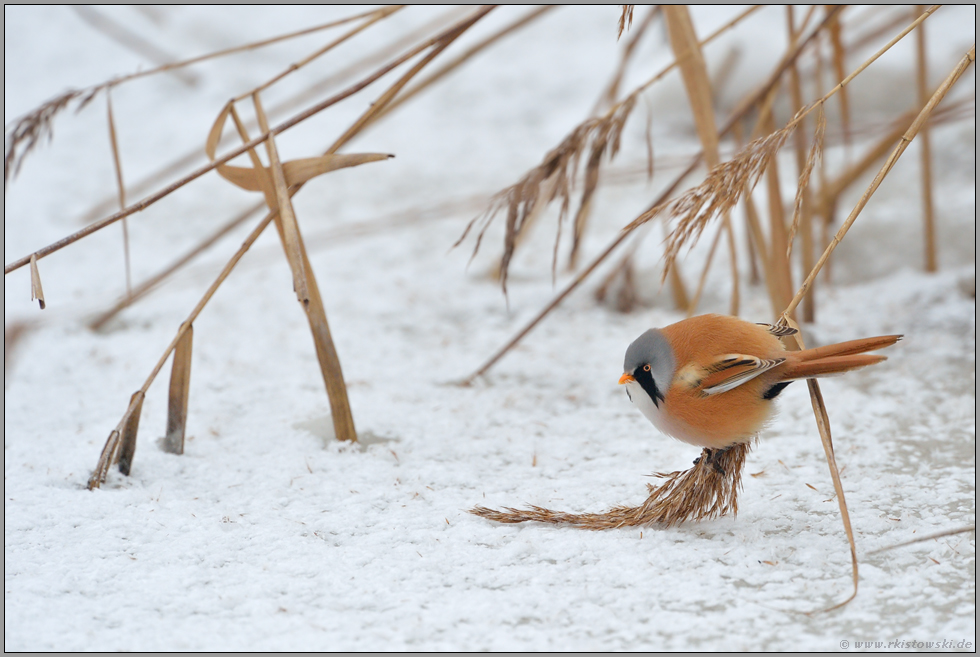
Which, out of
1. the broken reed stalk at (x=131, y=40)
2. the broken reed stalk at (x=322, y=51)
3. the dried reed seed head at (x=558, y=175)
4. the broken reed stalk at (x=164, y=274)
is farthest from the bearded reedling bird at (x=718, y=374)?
the broken reed stalk at (x=131, y=40)

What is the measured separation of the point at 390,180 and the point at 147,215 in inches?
38.3

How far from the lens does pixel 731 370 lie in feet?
4.03

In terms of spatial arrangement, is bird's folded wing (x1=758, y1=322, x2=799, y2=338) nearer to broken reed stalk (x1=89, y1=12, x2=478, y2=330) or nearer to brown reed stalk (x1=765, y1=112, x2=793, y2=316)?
brown reed stalk (x1=765, y1=112, x2=793, y2=316)

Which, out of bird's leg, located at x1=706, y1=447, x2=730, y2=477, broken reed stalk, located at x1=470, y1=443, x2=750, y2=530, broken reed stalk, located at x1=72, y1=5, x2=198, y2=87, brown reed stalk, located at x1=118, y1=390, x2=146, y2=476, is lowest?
broken reed stalk, located at x1=470, y1=443, x2=750, y2=530

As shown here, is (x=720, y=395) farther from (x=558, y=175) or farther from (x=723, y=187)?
(x=558, y=175)

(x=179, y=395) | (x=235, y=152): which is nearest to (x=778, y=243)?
(x=235, y=152)

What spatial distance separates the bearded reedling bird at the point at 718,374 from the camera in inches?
47.6

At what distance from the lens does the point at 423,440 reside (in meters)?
1.75

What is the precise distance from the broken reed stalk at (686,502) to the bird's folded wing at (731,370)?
14 centimetres

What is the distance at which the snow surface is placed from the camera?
3.57 ft

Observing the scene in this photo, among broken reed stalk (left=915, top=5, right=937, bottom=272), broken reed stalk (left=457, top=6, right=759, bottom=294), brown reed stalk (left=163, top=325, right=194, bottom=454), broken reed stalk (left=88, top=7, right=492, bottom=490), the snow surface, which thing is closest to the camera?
the snow surface

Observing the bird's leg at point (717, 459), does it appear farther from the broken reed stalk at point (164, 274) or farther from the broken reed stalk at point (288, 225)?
the broken reed stalk at point (164, 274)

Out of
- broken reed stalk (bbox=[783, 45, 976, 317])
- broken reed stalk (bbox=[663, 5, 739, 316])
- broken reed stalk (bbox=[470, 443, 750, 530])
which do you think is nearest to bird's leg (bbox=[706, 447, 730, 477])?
broken reed stalk (bbox=[470, 443, 750, 530])

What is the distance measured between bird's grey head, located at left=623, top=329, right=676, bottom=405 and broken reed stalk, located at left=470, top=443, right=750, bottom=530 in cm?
14
